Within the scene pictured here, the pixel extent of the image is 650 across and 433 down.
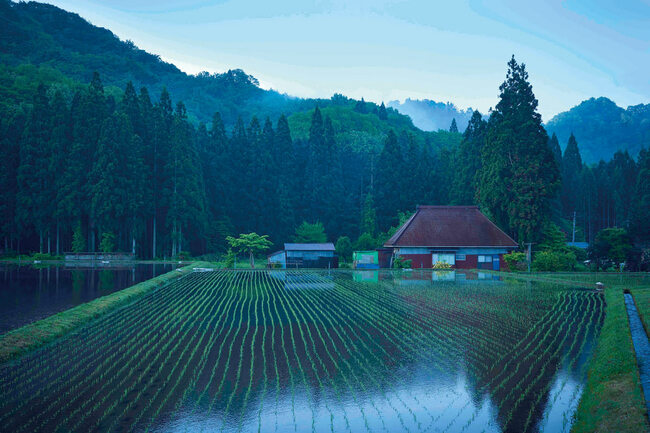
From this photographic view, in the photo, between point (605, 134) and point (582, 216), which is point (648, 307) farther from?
point (605, 134)

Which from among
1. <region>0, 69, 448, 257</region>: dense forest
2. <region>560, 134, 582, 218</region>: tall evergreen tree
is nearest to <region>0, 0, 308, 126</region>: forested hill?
<region>0, 69, 448, 257</region>: dense forest

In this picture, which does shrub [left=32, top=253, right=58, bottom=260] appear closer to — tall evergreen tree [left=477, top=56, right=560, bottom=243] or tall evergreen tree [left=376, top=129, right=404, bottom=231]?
tall evergreen tree [left=376, top=129, right=404, bottom=231]

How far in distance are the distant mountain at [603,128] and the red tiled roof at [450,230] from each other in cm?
10420

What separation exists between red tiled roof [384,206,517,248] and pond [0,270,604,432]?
2248cm

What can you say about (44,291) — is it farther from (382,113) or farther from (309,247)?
(382,113)

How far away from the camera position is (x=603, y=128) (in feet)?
488

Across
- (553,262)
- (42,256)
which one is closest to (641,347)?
(553,262)

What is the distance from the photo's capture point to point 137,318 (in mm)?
17875

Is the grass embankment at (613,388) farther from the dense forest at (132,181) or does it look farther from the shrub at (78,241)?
the shrub at (78,241)

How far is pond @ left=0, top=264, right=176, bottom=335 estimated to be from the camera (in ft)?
57.8

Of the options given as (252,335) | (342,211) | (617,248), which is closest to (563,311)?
(252,335)

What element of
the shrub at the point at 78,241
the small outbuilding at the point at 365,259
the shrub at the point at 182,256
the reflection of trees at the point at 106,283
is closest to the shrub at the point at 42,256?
the shrub at the point at 78,241

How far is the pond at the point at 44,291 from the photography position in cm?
1761

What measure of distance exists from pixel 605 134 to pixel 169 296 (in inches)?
6033
